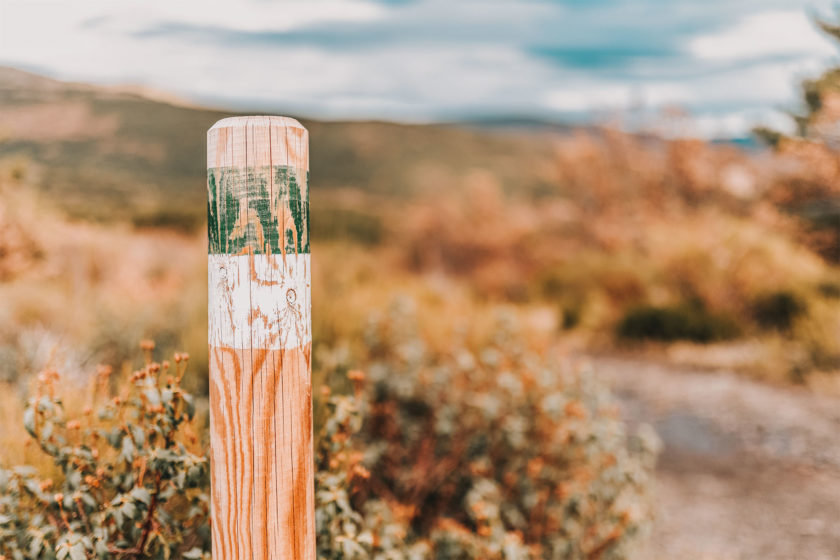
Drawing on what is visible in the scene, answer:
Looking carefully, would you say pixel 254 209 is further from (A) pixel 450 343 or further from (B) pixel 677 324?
(B) pixel 677 324

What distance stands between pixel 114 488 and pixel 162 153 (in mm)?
37362

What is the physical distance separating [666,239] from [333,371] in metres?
8.77

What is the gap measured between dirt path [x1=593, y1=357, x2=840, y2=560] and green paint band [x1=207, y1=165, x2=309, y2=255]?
8.40 feet

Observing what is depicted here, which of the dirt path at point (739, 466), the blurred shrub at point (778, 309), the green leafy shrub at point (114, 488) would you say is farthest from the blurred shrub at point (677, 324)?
the green leafy shrub at point (114, 488)

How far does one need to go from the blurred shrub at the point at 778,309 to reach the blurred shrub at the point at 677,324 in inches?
23.0

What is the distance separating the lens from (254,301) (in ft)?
4.34

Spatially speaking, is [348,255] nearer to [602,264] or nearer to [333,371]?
[333,371]

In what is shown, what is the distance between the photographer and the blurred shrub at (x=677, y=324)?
911cm

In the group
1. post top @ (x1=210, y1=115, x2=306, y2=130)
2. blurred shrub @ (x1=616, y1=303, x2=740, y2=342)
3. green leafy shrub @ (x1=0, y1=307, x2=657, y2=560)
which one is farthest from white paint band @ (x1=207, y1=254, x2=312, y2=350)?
blurred shrub @ (x1=616, y1=303, x2=740, y2=342)

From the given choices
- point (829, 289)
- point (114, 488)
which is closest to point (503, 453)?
point (114, 488)

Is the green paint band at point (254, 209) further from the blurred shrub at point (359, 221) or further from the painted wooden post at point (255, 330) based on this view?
the blurred shrub at point (359, 221)

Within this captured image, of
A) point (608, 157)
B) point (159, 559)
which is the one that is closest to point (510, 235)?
point (608, 157)

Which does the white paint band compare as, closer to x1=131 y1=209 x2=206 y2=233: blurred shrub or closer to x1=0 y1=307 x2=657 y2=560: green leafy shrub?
x1=0 y1=307 x2=657 y2=560: green leafy shrub

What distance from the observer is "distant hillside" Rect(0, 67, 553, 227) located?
18547mm
